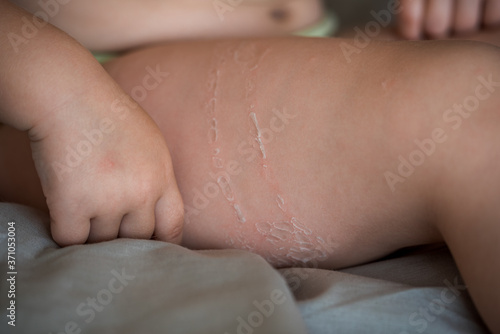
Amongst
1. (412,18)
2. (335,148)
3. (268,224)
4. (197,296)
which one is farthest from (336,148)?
(412,18)

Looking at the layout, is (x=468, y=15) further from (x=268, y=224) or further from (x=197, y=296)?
(x=197, y=296)

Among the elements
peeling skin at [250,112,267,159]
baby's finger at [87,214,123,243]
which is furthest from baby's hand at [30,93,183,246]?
peeling skin at [250,112,267,159]

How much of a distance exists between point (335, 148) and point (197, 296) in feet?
0.75

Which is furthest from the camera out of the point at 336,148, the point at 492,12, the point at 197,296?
the point at 492,12

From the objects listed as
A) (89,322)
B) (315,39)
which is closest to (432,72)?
(315,39)

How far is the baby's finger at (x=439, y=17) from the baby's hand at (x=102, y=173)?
0.49 m

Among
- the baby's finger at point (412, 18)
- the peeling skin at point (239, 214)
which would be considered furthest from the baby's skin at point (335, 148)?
the baby's finger at point (412, 18)

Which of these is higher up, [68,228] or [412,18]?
[412,18]

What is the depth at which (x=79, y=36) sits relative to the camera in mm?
870

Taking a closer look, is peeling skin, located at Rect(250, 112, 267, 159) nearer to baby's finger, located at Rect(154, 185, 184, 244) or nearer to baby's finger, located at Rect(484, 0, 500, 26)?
baby's finger, located at Rect(154, 185, 184, 244)

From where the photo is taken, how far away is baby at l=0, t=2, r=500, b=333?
0.50m

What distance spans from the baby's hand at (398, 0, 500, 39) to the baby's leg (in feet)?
0.75

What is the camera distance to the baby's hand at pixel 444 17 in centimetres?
78

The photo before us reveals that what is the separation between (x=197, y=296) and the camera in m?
0.45
